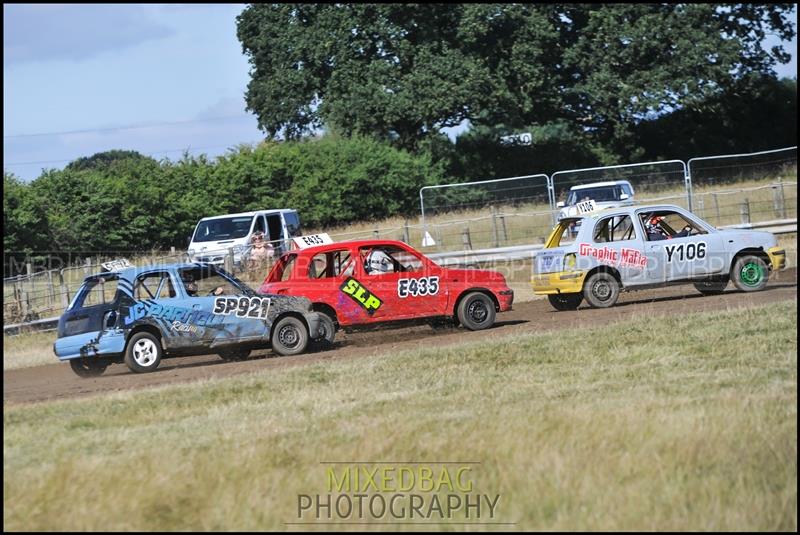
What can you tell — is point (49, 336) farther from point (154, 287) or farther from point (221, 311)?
point (221, 311)

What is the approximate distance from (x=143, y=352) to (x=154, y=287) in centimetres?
92

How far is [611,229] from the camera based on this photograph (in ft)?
61.6

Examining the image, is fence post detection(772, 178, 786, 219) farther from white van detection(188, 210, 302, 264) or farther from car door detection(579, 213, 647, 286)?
white van detection(188, 210, 302, 264)

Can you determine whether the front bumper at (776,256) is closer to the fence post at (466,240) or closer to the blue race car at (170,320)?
the blue race car at (170,320)

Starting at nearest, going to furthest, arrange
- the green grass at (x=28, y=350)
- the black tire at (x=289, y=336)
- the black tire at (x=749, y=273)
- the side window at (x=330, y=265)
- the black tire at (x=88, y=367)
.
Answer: the black tire at (x=88, y=367), the black tire at (x=289, y=336), the side window at (x=330, y=265), the green grass at (x=28, y=350), the black tire at (x=749, y=273)

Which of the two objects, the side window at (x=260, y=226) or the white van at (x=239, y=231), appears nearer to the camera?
the white van at (x=239, y=231)

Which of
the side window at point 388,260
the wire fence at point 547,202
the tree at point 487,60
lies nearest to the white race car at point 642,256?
the side window at point 388,260

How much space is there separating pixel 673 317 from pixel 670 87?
31746mm

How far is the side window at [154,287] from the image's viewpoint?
1521cm

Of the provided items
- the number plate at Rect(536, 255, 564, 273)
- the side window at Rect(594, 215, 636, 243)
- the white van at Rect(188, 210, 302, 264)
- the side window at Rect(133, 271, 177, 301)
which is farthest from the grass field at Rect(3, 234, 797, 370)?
the side window at Rect(594, 215, 636, 243)

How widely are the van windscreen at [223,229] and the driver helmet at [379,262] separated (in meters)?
13.3

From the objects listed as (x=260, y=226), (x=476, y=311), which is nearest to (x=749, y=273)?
(x=476, y=311)

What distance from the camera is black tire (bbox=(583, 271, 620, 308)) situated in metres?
18.8

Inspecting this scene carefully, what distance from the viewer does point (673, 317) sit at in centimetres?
1583
